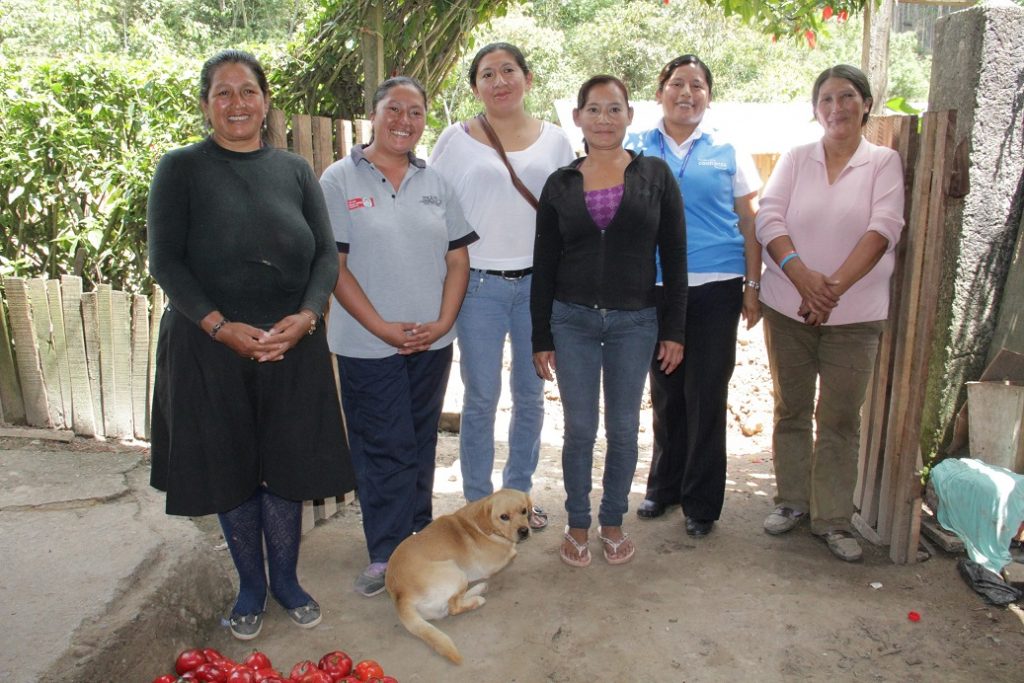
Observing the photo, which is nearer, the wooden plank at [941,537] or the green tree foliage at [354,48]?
the wooden plank at [941,537]

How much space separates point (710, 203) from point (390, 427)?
187 centimetres

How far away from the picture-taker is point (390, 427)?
3.66 meters

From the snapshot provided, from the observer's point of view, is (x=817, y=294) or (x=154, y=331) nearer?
(x=817, y=294)

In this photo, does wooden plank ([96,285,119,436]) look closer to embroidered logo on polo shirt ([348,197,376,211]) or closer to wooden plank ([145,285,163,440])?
wooden plank ([145,285,163,440])

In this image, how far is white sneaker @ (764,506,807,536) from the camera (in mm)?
4273

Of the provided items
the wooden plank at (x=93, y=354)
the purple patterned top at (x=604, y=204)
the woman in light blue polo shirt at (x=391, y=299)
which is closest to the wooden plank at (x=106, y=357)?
the wooden plank at (x=93, y=354)

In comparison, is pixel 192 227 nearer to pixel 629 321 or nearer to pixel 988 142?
pixel 629 321

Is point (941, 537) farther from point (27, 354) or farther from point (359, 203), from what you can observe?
point (27, 354)

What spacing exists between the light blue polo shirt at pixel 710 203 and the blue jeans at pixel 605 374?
48cm

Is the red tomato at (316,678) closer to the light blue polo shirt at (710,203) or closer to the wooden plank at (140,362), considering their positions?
the light blue polo shirt at (710,203)

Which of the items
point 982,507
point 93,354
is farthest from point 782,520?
point 93,354

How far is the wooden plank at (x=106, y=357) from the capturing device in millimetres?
5137

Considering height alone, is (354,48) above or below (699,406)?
above

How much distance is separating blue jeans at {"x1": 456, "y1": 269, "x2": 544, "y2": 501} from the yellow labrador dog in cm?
41
